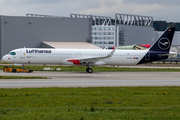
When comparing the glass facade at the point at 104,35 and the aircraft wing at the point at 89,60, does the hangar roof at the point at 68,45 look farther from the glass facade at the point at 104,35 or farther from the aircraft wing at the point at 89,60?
the glass facade at the point at 104,35

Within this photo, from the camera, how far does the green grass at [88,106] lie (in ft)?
38.0

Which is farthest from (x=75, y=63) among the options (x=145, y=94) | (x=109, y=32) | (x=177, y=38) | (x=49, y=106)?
(x=177, y=38)

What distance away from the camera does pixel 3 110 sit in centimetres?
1258

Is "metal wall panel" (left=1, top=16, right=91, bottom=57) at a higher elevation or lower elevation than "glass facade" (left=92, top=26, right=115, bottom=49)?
lower

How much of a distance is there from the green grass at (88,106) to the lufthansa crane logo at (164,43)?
2722cm

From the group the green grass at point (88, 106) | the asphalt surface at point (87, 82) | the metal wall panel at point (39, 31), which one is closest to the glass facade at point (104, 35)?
the metal wall panel at point (39, 31)

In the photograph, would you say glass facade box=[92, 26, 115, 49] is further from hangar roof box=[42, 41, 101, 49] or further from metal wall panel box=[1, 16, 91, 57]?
hangar roof box=[42, 41, 101, 49]

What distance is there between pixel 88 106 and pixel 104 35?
431 ft

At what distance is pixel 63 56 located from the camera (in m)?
41.0

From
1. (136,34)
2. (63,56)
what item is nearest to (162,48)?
(63,56)

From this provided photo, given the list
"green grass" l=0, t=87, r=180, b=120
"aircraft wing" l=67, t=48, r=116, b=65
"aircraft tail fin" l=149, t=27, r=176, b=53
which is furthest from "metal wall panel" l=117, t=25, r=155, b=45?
"green grass" l=0, t=87, r=180, b=120

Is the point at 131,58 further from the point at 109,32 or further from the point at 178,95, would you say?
the point at 109,32

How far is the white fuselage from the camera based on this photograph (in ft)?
132

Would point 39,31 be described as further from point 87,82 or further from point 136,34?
point 136,34
